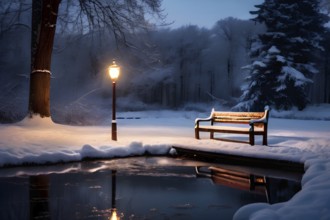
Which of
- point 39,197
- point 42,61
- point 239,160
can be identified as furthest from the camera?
point 42,61

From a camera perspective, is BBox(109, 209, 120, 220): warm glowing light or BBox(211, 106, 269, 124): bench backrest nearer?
BBox(109, 209, 120, 220): warm glowing light

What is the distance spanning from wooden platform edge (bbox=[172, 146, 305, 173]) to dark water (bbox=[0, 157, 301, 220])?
434mm

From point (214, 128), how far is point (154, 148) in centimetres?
207

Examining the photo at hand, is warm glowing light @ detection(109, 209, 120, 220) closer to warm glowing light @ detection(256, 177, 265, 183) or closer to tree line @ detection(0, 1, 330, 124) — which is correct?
warm glowing light @ detection(256, 177, 265, 183)

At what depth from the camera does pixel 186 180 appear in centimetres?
770

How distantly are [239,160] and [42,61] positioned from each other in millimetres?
8378

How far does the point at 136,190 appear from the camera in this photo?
263 inches

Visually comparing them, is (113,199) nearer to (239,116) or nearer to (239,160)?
(239,160)

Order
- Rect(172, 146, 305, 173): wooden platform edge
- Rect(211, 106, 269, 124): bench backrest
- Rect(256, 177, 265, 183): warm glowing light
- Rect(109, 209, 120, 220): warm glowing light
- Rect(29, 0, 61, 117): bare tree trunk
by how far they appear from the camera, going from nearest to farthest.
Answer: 1. Rect(109, 209, 120, 220): warm glowing light
2. Rect(256, 177, 265, 183): warm glowing light
3. Rect(172, 146, 305, 173): wooden platform edge
4. Rect(211, 106, 269, 124): bench backrest
5. Rect(29, 0, 61, 117): bare tree trunk

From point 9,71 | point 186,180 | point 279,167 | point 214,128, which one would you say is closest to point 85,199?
point 186,180

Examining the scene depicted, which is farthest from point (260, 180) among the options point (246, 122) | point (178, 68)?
point (178, 68)

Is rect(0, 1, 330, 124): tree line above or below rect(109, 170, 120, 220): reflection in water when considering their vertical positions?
above

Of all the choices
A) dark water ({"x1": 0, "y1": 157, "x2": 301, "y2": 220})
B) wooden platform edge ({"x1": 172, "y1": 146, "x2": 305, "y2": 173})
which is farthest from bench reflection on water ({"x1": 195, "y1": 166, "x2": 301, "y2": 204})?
wooden platform edge ({"x1": 172, "y1": 146, "x2": 305, "y2": 173})

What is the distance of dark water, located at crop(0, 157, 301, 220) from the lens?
5305 millimetres
